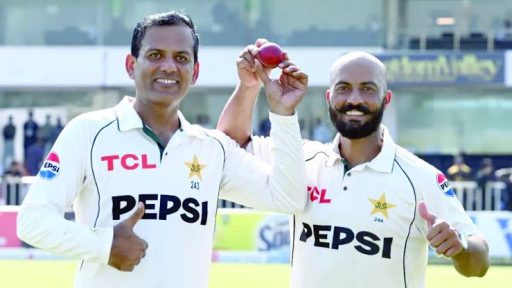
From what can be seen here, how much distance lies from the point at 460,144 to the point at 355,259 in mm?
26535

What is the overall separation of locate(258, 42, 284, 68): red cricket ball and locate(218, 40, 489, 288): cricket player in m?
0.08

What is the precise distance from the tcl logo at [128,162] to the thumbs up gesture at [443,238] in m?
1.24

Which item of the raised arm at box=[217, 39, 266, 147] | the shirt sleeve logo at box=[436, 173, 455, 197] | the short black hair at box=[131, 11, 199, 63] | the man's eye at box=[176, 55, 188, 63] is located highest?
the short black hair at box=[131, 11, 199, 63]

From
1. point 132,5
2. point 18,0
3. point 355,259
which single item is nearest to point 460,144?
point 132,5

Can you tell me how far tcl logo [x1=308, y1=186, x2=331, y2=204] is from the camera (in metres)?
5.52

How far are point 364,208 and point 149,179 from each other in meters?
1.10

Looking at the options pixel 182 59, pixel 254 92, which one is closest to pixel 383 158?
pixel 254 92

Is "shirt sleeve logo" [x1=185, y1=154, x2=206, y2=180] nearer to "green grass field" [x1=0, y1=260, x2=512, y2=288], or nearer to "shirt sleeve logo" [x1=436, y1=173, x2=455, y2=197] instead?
"shirt sleeve logo" [x1=436, y1=173, x2=455, y2=197]

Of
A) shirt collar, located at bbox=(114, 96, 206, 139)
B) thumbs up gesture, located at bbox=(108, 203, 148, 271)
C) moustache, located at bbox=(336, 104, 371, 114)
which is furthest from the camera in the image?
moustache, located at bbox=(336, 104, 371, 114)

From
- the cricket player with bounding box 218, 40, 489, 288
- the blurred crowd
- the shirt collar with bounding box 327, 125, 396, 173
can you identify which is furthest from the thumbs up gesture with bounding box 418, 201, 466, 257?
the blurred crowd

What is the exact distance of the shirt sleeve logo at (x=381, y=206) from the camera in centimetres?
547

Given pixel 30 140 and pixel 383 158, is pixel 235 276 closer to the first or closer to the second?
pixel 383 158

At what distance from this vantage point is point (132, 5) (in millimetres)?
31500

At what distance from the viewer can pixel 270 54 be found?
5199 mm
